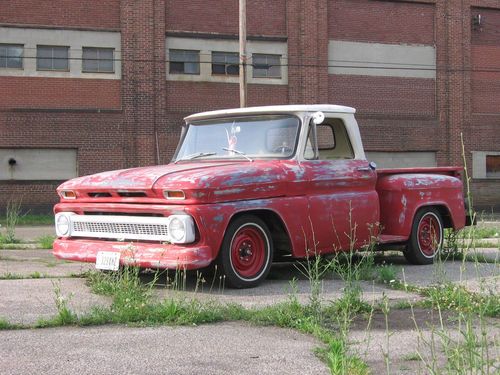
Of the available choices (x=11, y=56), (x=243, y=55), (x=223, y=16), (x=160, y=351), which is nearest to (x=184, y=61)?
(x=223, y=16)

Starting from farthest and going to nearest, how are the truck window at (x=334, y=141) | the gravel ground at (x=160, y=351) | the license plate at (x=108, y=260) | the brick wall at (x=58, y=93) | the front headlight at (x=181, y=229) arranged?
the brick wall at (x=58, y=93) < the truck window at (x=334, y=141) < the license plate at (x=108, y=260) < the front headlight at (x=181, y=229) < the gravel ground at (x=160, y=351)

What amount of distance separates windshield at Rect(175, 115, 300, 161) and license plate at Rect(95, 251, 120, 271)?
1.82 m

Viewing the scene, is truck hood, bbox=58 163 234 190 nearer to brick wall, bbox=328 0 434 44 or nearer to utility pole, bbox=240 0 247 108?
utility pole, bbox=240 0 247 108

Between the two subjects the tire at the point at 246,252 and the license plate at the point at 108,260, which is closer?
the license plate at the point at 108,260

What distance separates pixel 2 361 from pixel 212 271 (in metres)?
3.10

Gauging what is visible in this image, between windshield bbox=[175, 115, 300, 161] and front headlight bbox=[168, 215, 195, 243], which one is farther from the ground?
windshield bbox=[175, 115, 300, 161]

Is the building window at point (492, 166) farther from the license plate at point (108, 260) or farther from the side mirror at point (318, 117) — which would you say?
the license plate at point (108, 260)

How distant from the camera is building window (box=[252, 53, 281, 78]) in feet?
94.4

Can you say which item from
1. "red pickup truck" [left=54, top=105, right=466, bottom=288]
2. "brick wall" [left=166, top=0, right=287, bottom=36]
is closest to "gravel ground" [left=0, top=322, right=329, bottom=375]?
"red pickup truck" [left=54, top=105, right=466, bottom=288]

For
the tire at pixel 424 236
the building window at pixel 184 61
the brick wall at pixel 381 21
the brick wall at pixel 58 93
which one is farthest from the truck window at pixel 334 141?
the brick wall at pixel 381 21

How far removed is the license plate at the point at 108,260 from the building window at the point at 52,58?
21.2 m

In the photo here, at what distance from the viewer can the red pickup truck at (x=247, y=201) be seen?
21.0 feet

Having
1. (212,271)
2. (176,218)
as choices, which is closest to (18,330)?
(176,218)

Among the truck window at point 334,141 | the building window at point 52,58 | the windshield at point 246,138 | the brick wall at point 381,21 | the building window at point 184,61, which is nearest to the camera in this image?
the windshield at point 246,138
